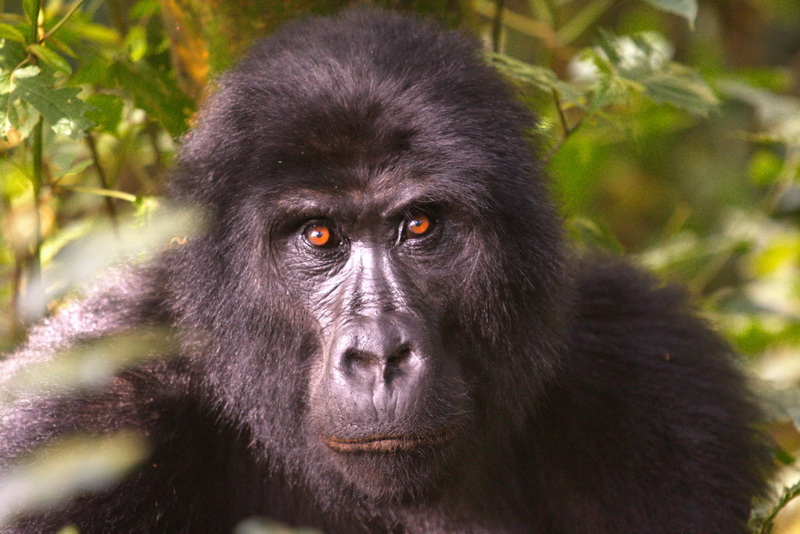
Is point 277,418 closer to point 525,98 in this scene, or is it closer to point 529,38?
point 525,98

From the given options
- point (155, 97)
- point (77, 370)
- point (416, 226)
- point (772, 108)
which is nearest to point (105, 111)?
point (155, 97)

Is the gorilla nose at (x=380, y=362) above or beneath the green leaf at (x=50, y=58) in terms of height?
beneath

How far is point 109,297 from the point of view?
3.77 metres

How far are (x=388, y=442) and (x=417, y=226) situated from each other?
2.53 ft

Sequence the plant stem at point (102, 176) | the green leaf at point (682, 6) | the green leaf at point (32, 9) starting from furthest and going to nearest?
the plant stem at point (102, 176) → the green leaf at point (682, 6) → the green leaf at point (32, 9)

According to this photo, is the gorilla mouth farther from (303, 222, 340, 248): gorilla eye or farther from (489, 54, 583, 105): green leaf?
(489, 54, 583, 105): green leaf

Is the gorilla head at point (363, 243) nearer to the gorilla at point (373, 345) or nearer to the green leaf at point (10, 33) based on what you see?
the gorilla at point (373, 345)

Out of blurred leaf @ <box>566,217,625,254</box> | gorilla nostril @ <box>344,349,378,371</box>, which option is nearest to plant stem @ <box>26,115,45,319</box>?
gorilla nostril @ <box>344,349,378,371</box>

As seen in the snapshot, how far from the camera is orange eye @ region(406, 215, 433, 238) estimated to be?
10.6 ft

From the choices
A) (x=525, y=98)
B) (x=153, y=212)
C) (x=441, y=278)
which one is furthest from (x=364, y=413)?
Answer: (x=525, y=98)

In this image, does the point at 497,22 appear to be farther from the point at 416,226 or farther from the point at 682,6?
the point at 416,226

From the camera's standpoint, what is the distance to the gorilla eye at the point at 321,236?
326 cm

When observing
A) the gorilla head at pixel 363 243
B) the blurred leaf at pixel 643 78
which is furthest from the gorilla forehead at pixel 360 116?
the blurred leaf at pixel 643 78

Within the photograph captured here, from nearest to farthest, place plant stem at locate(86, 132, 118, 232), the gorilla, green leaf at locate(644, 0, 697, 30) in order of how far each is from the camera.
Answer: the gorilla
green leaf at locate(644, 0, 697, 30)
plant stem at locate(86, 132, 118, 232)
